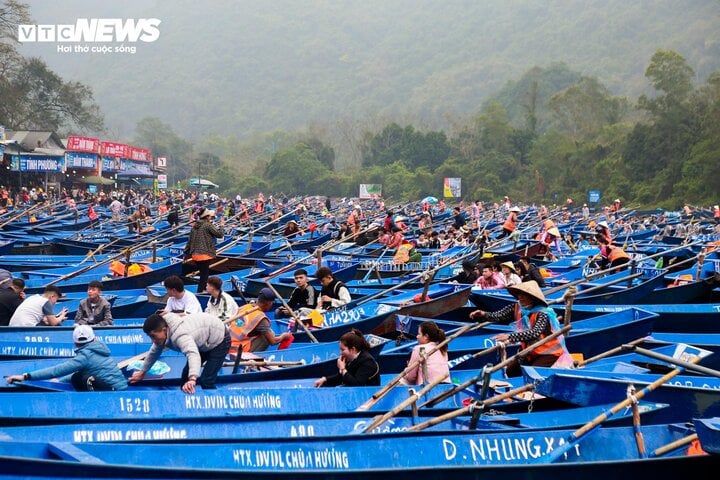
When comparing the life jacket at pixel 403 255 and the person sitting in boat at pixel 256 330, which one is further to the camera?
the life jacket at pixel 403 255

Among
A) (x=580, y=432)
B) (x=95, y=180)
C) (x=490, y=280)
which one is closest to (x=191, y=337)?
(x=580, y=432)

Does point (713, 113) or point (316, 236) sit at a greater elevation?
point (713, 113)

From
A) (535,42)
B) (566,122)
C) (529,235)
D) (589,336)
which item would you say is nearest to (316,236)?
(529,235)

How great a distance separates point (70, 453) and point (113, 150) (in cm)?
5905

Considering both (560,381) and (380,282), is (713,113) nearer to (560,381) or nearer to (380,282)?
(380,282)

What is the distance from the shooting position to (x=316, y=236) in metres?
29.1

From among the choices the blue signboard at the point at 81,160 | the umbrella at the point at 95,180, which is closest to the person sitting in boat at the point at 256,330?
the blue signboard at the point at 81,160

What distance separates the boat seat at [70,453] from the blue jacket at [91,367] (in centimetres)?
180

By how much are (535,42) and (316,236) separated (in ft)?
555

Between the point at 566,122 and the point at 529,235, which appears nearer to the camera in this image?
the point at 529,235

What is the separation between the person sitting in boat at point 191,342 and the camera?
7.95 m

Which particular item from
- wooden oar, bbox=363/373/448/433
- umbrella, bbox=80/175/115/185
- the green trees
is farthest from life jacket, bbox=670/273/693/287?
the green trees

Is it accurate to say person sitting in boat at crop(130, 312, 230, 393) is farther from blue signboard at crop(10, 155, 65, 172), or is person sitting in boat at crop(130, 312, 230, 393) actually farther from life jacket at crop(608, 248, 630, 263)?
blue signboard at crop(10, 155, 65, 172)

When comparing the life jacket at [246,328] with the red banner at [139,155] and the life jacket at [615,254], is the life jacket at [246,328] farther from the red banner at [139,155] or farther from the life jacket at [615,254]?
the red banner at [139,155]
